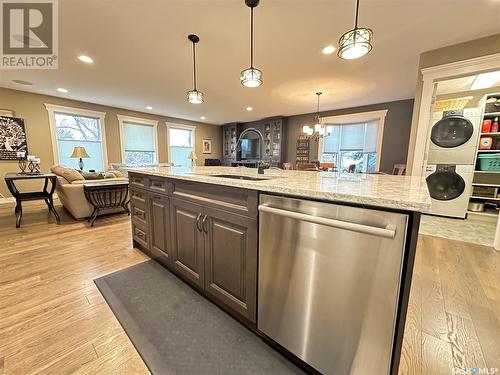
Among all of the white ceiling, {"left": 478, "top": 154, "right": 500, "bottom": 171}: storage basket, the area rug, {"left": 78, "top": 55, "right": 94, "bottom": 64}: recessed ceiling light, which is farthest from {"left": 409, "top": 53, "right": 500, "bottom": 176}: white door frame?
{"left": 78, "top": 55, "right": 94, "bottom": 64}: recessed ceiling light

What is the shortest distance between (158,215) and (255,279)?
1146mm

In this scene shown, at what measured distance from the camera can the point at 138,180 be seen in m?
2.10

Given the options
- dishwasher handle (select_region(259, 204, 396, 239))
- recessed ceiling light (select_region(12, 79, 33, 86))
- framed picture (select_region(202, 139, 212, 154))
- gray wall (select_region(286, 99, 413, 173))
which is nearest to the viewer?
dishwasher handle (select_region(259, 204, 396, 239))

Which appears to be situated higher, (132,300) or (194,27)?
(194,27)

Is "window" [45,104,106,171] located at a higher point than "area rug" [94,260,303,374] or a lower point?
higher

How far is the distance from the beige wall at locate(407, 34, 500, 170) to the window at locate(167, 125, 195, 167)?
6.14 meters

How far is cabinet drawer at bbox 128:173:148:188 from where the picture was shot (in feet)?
6.50

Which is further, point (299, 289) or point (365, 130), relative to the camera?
point (365, 130)

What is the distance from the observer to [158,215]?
6.04ft

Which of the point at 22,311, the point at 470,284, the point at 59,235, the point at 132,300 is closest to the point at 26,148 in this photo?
the point at 59,235

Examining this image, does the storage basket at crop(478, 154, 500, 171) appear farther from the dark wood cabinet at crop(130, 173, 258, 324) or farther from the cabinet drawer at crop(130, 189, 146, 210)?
the cabinet drawer at crop(130, 189, 146, 210)

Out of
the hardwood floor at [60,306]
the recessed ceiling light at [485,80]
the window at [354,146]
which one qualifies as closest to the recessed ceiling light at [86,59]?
the hardwood floor at [60,306]

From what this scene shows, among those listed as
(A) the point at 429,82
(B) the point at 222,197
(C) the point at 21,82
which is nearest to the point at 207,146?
(C) the point at 21,82

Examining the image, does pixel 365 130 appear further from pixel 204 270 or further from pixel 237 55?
pixel 204 270
